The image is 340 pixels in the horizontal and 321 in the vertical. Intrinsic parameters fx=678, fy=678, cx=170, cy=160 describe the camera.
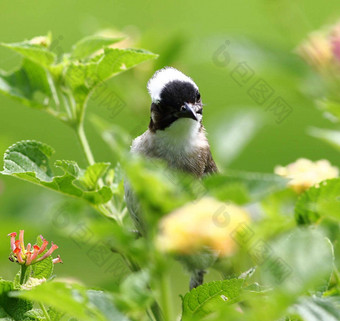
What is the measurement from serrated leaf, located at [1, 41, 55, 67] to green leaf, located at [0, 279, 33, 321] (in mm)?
535

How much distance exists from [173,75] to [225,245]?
1359mm

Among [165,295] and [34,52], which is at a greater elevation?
[165,295]

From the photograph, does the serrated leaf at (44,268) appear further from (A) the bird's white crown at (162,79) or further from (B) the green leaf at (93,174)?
(A) the bird's white crown at (162,79)

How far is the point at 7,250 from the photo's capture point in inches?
57.8

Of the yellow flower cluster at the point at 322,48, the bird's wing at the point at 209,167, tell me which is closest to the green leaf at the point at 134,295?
the yellow flower cluster at the point at 322,48

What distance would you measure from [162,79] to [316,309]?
136cm

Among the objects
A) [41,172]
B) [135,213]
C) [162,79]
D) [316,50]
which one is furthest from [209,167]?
[41,172]

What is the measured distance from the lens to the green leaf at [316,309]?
80cm

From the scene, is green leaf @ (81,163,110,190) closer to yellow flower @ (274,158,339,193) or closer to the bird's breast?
yellow flower @ (274,158,339,193)

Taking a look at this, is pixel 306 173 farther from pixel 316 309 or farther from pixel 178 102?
pixel 178 102

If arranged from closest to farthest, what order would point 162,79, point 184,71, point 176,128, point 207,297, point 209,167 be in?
point 207,297 < point 162,79 < point 176,128 < point 209,167 < point 184,71

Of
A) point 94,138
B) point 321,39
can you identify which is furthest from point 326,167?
point 94,138

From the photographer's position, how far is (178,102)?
85.7 inches

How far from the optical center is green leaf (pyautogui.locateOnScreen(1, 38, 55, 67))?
137 cm
